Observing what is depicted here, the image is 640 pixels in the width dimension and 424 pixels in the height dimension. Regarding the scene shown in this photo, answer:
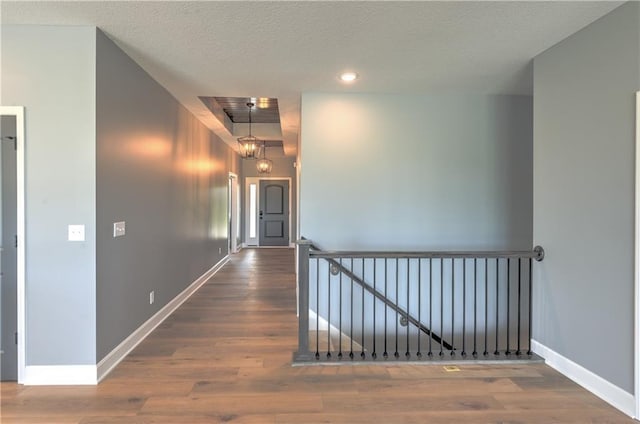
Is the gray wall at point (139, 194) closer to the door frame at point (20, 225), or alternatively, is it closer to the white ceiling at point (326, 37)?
the white ceiling at point (326, 37)

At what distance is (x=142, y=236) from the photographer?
330 cm

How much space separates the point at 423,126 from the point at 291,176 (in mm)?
6758

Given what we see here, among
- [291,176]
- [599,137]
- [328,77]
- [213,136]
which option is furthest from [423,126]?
[291,176]

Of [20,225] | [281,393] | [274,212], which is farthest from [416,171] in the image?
[274,212]

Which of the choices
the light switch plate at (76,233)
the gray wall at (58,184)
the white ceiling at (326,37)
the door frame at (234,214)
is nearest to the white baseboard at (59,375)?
the gray wall at (58,184)

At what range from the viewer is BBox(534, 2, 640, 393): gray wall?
7.17 feet

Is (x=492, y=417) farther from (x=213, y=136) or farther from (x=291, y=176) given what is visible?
(x=291, y=176)

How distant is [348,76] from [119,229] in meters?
2.39

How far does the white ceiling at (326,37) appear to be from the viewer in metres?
2.21

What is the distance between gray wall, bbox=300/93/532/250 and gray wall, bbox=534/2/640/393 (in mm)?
1057

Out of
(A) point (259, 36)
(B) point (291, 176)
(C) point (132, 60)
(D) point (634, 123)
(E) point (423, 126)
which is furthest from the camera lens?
(B) point (291, 176)

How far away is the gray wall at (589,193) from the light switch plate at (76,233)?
3.49m

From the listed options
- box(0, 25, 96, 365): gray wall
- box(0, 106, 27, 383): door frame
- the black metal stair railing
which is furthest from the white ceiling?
the black metal stair railing

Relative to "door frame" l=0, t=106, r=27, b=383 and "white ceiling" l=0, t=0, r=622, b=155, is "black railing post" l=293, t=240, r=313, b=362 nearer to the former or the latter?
"white ceiling" l=0, t=0, r=622, b=155
